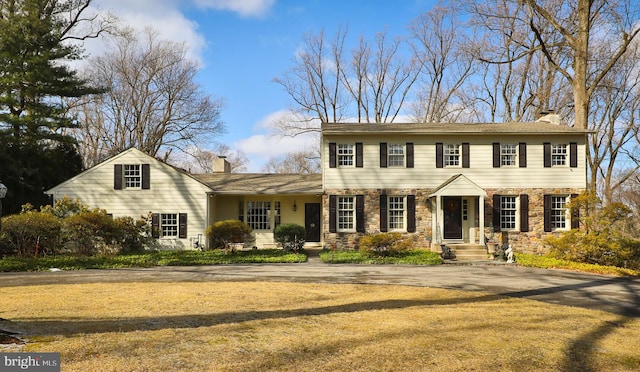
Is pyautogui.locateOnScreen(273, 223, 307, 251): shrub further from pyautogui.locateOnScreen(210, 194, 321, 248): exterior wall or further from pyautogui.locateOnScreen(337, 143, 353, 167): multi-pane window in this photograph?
pyautogui.locateOnScreen(337, 143, 353, 167): multi-pane window

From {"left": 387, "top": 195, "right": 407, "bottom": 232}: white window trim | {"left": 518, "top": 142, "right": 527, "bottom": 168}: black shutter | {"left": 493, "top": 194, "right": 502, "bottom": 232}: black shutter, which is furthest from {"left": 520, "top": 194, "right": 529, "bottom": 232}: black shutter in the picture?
{"left": 387, "top": 195, "right": 407, "bottom": 232}: white window trim

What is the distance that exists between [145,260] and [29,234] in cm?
435

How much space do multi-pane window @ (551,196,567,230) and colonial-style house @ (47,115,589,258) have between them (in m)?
0.05

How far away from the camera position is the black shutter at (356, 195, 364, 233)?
19344mm

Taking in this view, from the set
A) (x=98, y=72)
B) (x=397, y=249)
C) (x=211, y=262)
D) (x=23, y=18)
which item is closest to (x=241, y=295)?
(x=211, y=262)

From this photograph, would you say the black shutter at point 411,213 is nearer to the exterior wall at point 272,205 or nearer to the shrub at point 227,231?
the exterior wall at point 272,205

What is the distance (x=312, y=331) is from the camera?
238 inches

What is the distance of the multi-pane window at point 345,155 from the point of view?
772 inches

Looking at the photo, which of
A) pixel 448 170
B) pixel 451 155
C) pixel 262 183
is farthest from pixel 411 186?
pixel 262 183

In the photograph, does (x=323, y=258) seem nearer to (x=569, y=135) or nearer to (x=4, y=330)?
(x=4, y=330)

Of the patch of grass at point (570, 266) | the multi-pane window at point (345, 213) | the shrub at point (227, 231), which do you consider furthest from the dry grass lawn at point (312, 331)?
the multi-pane window at point (345, 213)

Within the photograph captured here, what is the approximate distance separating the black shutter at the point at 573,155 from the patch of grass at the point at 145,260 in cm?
1313

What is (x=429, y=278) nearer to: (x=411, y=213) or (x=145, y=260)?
(x=411, y=213)

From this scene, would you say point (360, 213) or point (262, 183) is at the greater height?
point (262, 183)
